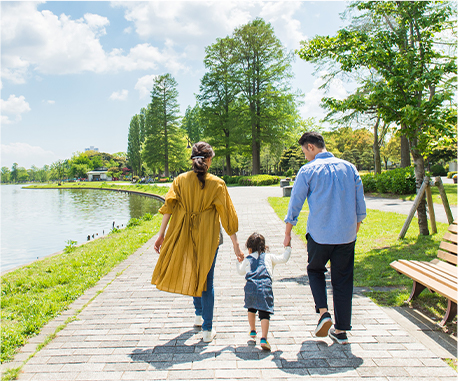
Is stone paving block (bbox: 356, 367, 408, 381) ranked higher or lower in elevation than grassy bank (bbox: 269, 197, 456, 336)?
lower

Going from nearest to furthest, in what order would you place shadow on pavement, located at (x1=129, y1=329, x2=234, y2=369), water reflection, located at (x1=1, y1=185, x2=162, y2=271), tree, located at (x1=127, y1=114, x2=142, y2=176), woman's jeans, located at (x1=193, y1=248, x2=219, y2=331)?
1. shadow on pavement, located at (x1=129, y1=329, x2=234, y2=369)
2. woman's jeans, located at (x1=193, y1=248, x2=219, y2=331)
3. water reflection, located at (x1=1, y1=185, x2=162, y2=271)
4. tree, located at (x1=127, y1=114, x2=142, y2=176)

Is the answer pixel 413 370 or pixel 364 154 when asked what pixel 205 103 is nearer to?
pixel 364 154

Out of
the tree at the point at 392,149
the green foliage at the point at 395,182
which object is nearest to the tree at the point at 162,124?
the tree at the point at 392,149

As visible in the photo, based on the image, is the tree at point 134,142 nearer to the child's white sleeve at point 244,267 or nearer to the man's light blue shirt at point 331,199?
the child's white sleeve at point 244,267

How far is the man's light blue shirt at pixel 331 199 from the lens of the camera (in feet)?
9.23

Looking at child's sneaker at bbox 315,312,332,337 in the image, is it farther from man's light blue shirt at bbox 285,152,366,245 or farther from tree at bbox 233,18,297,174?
tree at bbox 233,18,297,174

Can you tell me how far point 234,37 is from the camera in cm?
3441

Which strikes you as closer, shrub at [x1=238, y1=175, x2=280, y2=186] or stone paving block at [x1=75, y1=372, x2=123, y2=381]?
stone paving block at [x1=75, y1=372, x2=123, y2=381]

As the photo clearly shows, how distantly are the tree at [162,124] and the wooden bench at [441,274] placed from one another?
47923mm

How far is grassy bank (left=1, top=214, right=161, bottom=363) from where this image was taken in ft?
10.9

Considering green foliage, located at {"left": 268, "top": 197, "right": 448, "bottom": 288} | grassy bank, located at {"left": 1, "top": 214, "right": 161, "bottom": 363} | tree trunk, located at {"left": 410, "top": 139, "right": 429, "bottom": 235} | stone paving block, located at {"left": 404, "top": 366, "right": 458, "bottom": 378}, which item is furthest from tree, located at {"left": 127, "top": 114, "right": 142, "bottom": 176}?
stone paving block, located at {"left": 404, "top": 366, "right": 458, "bottom": 378}

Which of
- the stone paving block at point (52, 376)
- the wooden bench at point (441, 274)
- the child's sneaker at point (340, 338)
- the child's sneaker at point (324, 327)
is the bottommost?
the stone paving block at point (52, 376)

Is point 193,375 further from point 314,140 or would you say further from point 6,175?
point 6,175

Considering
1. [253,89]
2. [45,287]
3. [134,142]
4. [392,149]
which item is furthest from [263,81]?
[134,142]
